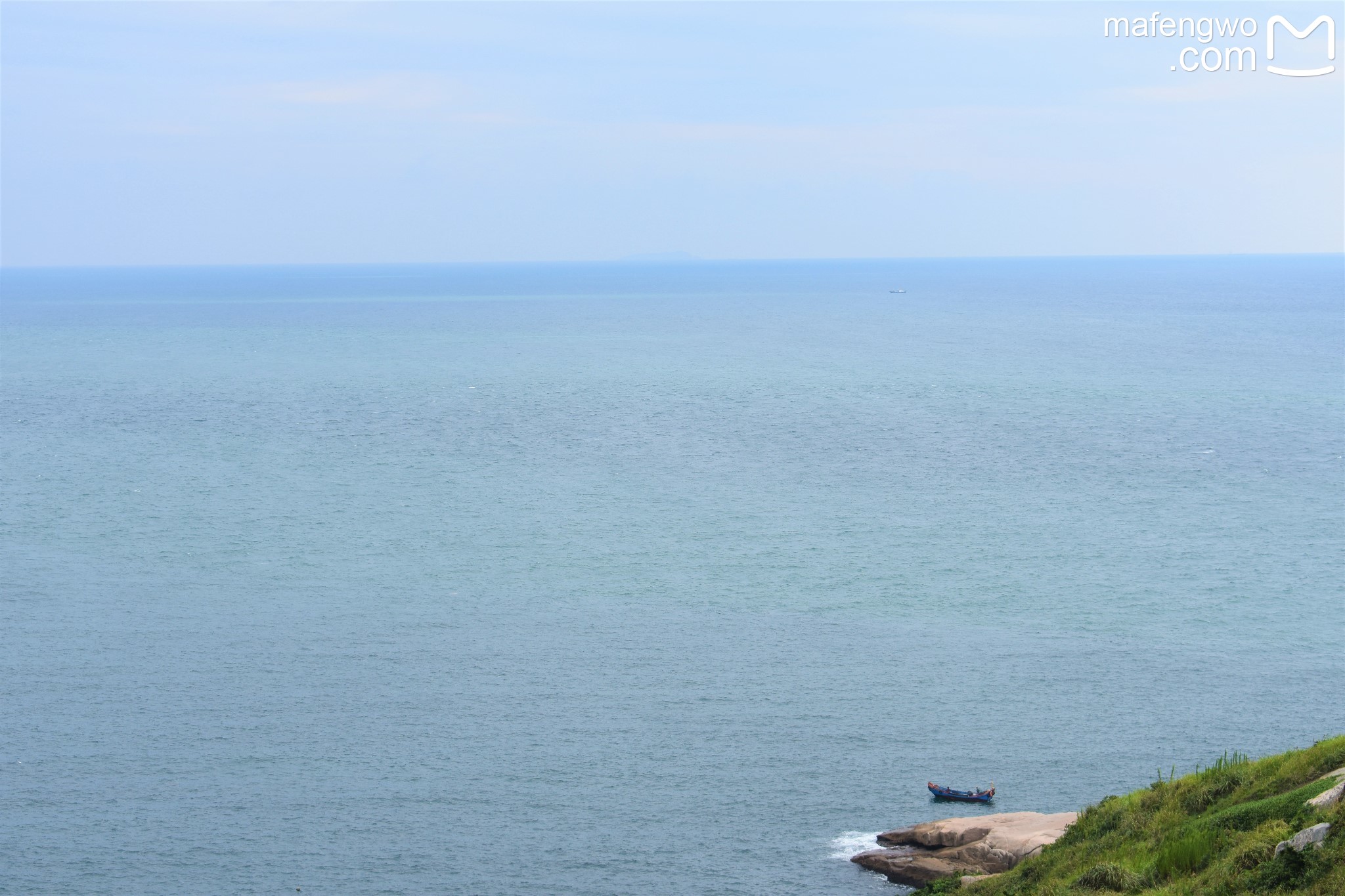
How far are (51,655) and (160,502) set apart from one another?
32889 mm

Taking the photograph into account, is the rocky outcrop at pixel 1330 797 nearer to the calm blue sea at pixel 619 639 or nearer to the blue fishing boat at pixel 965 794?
the calm blue sea at pixel 619 639

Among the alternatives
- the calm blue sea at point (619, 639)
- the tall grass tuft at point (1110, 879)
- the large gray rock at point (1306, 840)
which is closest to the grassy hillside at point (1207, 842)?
the tall grass tuft at point (1110, 879)

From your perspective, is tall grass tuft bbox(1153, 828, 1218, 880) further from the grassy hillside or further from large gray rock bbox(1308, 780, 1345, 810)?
large gray rock bbox(1308, 780, 1345, 810)

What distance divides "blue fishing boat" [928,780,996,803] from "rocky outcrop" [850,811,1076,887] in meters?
1.71

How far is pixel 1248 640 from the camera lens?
69.4m

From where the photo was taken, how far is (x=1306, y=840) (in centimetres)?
2472

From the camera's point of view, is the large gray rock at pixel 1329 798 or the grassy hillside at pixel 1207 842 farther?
the large gray rock at pixel 1329 798

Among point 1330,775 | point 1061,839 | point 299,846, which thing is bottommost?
point 299,846

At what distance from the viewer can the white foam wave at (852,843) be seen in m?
48.6

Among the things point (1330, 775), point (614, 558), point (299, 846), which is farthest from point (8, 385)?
point (1330, 775)

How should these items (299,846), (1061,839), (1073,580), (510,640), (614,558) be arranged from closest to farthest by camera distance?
(1061,839) → (299,846) → (510,640) → (1073,580) → (614,558)

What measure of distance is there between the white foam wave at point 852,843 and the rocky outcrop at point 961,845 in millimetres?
435

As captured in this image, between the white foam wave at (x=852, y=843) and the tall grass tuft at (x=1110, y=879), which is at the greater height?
the tall grass tuft at (x=1110, y=879)

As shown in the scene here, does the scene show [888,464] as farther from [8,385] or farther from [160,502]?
[8,385]
